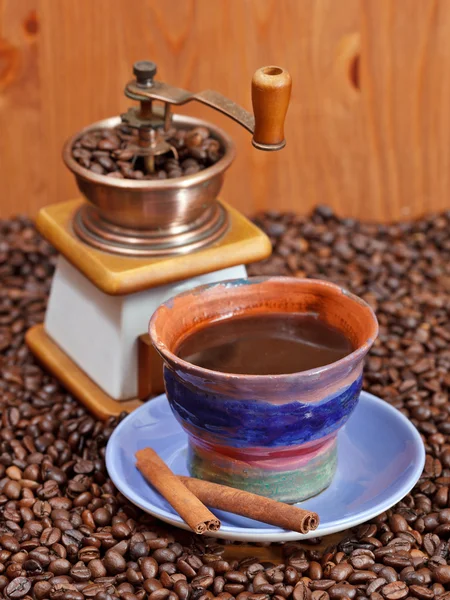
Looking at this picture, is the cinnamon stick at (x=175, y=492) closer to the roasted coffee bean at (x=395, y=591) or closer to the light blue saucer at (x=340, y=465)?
the light blue saucer at (x=340, y=465)

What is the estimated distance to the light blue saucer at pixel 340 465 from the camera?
157 centimetres

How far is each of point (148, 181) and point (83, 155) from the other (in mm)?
171

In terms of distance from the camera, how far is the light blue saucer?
1567 millimetres

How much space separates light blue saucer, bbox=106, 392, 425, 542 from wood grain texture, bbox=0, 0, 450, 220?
104 cm

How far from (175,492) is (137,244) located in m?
0.53

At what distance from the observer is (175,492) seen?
1591mm

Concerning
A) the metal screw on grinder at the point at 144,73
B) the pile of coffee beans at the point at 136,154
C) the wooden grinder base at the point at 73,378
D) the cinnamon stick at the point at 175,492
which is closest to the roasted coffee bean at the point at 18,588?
the cinnamon stick at the point at 175,492

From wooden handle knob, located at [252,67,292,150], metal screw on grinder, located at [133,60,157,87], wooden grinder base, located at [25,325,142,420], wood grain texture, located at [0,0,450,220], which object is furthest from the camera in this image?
wood grain texture, located at [0,0,450,220]

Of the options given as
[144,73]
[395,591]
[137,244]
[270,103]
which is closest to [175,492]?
[395,591]

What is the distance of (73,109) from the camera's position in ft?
8.70

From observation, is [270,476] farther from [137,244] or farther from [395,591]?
[137,244]

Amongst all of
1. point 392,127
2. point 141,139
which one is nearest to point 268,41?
point 392,127

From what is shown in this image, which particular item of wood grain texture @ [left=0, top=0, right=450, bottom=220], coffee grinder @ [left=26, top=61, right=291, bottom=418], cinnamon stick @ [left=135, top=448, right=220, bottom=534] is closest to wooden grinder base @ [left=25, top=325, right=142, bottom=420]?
coffee grinder @ [left=26, top=61, right=291, bottom=418]

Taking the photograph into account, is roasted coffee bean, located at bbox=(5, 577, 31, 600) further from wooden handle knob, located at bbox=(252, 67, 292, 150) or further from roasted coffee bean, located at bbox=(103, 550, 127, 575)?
wooden handle knob, located at bbox=(252, 67, 292, 150)
